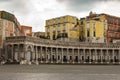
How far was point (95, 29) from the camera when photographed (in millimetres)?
164250

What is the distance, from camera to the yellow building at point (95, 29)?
6467 inches

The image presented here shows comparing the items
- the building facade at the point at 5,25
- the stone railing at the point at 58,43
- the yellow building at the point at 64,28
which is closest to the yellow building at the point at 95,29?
the yellow building at the point at 64,28

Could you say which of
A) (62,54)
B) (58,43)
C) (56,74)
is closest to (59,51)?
(62,54)

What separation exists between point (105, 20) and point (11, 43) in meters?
61.4

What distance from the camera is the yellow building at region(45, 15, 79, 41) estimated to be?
171000 millimetres

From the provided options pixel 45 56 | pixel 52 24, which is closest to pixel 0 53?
pixel 45 56

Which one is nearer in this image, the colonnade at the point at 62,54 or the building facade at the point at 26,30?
the colonnade at the point at 62,54

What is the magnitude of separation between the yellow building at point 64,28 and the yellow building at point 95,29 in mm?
7231

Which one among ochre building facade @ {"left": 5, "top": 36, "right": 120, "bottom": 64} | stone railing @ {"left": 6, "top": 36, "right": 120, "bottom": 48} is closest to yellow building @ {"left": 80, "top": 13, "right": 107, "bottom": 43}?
ochre building facade @ {"left": 5, "top": 36, "right": 120, "bottom": 64}

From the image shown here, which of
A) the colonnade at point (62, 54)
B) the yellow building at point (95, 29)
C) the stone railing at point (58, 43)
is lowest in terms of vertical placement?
the colonnade at point (62, 54)

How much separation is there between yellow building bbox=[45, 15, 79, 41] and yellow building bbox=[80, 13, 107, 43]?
7.23 m

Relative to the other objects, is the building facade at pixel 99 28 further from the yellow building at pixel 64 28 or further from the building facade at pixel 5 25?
the building facade at pixel 5 25

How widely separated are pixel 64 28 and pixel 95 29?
18661 millimetres

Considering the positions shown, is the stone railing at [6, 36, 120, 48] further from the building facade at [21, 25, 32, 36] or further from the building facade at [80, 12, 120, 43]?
the building facade at [21, 25, 32, 36]
